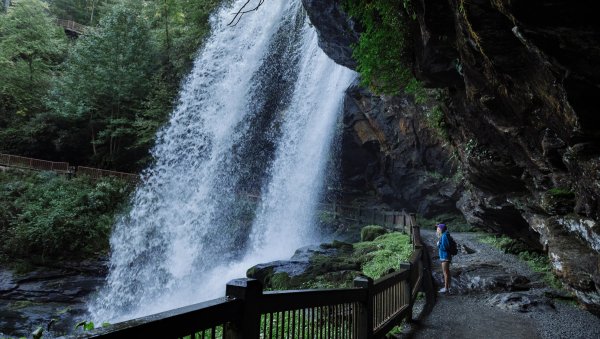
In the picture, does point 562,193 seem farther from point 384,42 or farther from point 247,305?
point 247,305

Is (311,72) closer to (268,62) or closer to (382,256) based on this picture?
(268,62)

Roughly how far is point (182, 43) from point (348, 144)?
15.3m

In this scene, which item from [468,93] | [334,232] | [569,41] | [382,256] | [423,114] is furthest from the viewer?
[334,232]

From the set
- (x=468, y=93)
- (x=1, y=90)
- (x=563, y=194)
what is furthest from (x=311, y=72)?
(x=1, y=90)

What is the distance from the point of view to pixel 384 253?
41.7 ft

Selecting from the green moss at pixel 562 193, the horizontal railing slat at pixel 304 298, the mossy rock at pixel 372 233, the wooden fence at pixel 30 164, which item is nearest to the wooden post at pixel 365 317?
the horizontal railing slat at pixel 304 298

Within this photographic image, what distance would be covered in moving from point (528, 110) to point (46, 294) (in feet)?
59.3

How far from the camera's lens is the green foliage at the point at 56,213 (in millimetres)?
17250

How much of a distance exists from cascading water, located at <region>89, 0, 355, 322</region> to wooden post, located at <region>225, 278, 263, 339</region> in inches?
605

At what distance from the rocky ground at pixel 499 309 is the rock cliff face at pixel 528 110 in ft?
3.59

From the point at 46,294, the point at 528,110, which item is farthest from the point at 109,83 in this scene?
the point at 528,110

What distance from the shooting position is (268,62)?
2669 cm

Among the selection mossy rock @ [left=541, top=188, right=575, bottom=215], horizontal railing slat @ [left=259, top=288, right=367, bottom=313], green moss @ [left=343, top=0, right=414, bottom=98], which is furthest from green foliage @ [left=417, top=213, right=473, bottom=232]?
horizontal railing slat @ [left=259, top=288, right=367, bottom=313]

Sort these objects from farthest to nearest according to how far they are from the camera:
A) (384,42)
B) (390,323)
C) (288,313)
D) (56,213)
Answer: (56,213) → (384,42) → (390,323) → (288,313)
